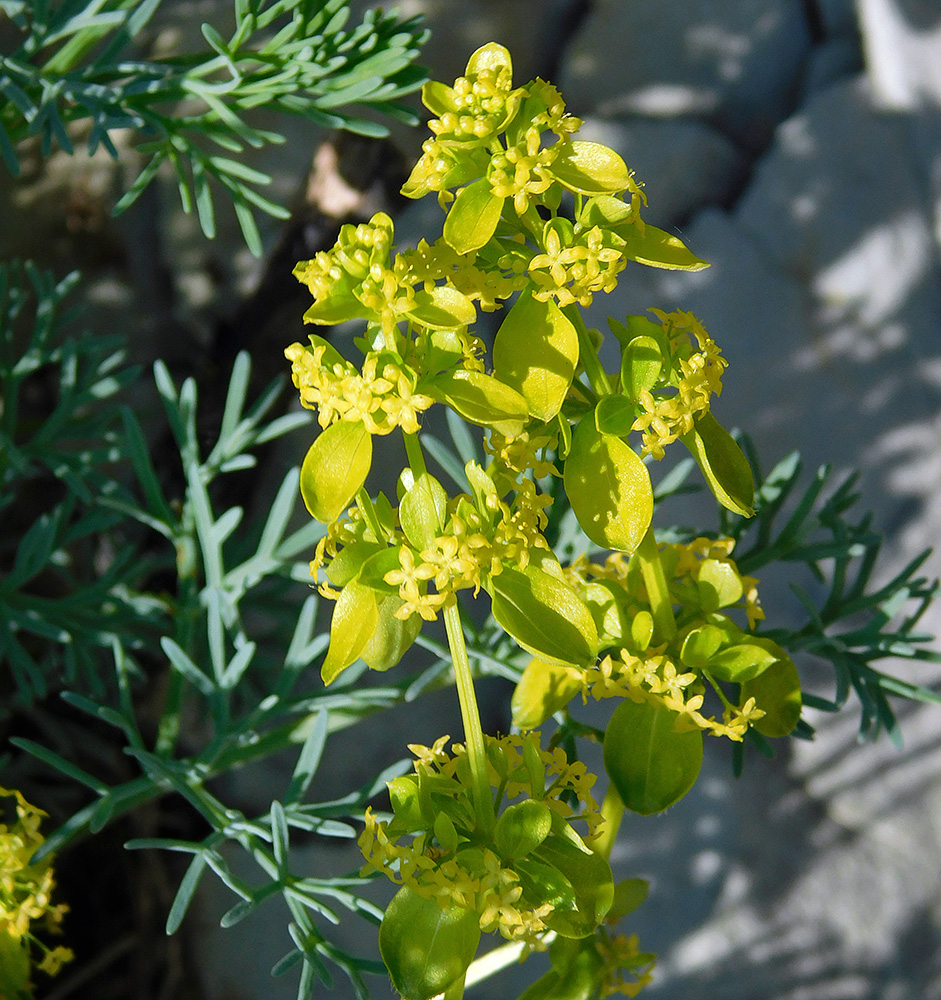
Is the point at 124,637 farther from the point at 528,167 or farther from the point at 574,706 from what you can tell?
the point at 574,706

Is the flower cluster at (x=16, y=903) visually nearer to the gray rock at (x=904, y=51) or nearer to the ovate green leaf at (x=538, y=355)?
the ovate green leaf at (x=538, y=355)

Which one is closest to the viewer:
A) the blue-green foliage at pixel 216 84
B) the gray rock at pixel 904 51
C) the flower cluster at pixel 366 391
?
the flower cluster at pixel 366 391

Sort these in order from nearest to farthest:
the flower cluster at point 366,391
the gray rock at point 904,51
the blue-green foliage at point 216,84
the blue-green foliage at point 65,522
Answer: the flower cluster at point 366,391
the blue-green foliage at point 216,84
the blue-green foliage at point 65,522
the gray rock at point 904,51

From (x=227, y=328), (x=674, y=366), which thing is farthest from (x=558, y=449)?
(x=227, y=328)

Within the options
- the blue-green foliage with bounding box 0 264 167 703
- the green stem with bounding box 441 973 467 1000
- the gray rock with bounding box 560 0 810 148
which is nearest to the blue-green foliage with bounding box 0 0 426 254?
the blue-green foliage with bounding box 0 264 167 703

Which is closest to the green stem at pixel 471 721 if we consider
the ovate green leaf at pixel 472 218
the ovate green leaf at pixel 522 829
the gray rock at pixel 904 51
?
the ovate green leaf at pixel 522 829

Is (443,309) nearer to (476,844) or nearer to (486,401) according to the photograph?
(486,401)

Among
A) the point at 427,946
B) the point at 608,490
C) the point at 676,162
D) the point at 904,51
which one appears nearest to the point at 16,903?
the point at 427,946
